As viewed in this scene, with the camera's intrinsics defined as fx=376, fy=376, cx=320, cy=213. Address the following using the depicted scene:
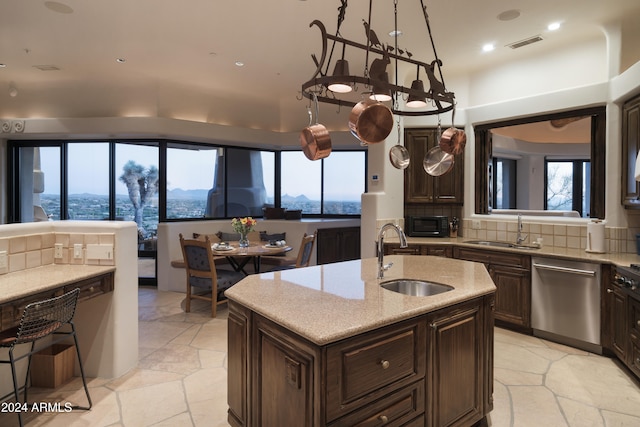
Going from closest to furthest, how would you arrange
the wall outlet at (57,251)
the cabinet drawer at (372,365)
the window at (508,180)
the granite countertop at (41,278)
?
the cabinet drawer at (372,365) → the granite countertop at (41,278) → the wall outlet at (57,251) → the window at (508,180)

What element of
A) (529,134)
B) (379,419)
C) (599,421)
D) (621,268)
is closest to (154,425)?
(379,419)

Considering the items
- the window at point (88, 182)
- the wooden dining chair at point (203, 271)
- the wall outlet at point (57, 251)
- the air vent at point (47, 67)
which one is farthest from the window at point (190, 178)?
the wall outlet at point (57, 251)

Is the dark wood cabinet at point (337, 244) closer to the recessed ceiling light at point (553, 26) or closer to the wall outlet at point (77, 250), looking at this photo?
the wall outlet at point (77, 250)

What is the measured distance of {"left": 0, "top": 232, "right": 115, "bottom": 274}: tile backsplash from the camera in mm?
2588

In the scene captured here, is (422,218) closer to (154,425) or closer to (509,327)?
(509,327)

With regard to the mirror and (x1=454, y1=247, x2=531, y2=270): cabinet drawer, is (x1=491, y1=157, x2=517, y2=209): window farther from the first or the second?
(x1=454, y1=247, x2=531, y2=270): cabinet drawer

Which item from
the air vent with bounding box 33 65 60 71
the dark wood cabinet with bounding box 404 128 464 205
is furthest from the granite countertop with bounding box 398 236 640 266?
the air vent with bounding box 33 65 60 71

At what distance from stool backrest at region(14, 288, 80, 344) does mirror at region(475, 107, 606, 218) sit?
459cm

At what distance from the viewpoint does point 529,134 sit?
561 centimetres

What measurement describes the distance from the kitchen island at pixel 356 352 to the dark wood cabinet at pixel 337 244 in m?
4.00

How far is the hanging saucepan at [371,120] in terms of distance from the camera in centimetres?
201

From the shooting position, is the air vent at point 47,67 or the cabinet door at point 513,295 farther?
the air vent at point 47,67

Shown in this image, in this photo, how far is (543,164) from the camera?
632 cm

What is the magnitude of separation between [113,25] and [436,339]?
4.09 metres
